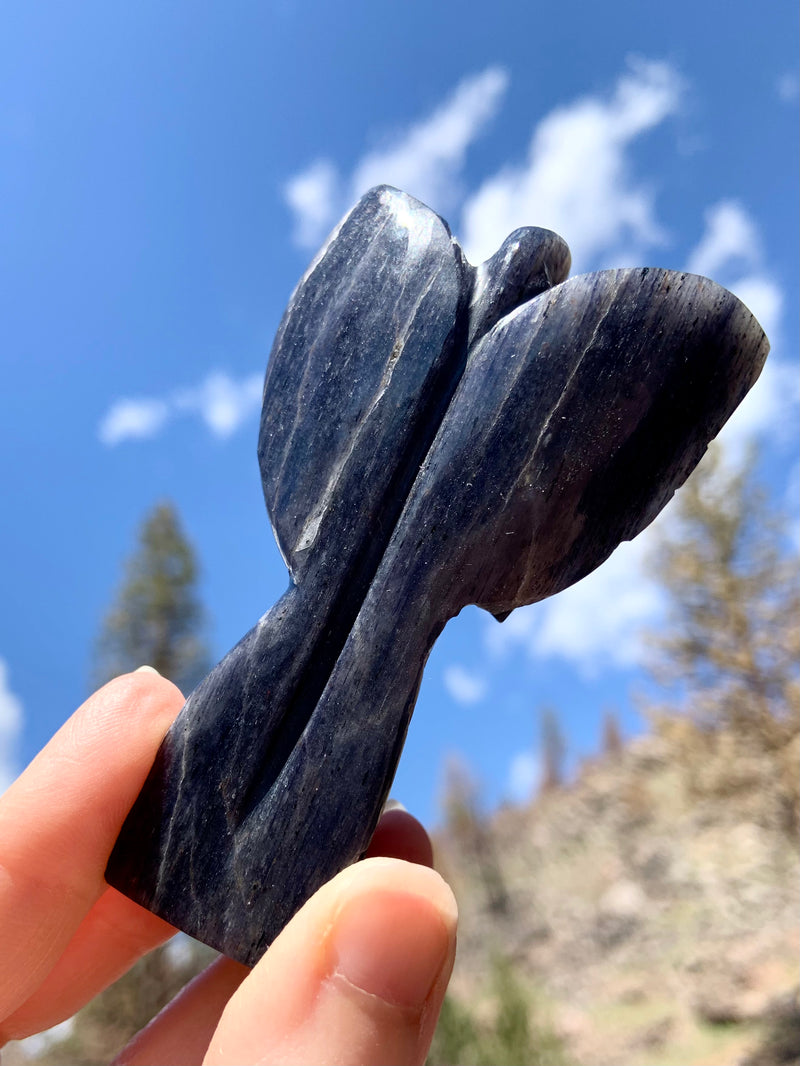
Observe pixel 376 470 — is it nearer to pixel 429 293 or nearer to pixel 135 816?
pixel 429 293

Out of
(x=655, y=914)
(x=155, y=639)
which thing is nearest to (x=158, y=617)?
(x=155, y=639)

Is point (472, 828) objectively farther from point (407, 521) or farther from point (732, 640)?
point (407, 521)

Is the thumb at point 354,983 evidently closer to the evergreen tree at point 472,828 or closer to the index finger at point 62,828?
the index finger at point 62,828

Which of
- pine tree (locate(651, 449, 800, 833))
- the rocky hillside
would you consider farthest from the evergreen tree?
pine tree (locate(651, 449, 800, 833))

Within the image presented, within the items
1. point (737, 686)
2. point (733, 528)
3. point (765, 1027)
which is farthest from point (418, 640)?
point (765, 1027)

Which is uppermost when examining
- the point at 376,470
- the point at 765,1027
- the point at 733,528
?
the point at 733,528

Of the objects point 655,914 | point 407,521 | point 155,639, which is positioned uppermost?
point 655,914
